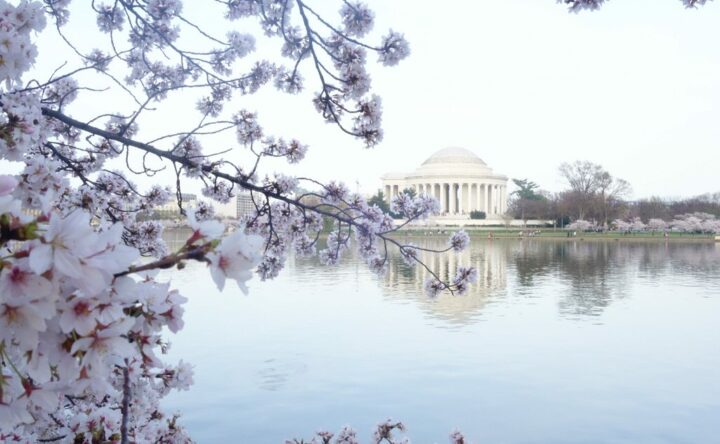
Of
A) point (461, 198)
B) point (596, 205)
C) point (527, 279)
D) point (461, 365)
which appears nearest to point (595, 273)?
point (527, 279)

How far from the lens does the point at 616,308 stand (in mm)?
14086

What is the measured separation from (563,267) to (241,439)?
20.4 meters

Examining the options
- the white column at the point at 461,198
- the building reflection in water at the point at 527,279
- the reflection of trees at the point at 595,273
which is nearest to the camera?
the building reflection in water at the point at 527,279

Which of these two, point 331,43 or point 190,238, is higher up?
point 331,43

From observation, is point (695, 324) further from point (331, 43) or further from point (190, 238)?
point (190, 238)

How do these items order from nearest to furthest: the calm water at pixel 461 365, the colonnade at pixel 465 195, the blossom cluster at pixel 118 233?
the blossom cluster at pixel 118 233 → the calm water at pixel 461 365 → the colonnade at pixel 465 195

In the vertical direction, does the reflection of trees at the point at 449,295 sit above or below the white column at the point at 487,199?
below

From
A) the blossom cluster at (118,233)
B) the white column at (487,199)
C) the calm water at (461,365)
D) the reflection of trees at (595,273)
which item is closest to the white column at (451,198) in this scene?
the white column at (487,199)

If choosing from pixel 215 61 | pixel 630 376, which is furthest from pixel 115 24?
pixel 630 376

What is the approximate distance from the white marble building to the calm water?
68684 millimetres

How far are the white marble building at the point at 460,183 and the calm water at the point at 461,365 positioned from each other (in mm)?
68684

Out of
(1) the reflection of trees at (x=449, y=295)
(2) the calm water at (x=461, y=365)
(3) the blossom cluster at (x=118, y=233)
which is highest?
(3) the blossom cluster at (x=118, y=233)

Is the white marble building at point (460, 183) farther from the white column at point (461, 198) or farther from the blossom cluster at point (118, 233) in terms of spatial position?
the blossom cluster at point (118, 233)

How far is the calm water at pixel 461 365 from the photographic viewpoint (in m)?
6.98
